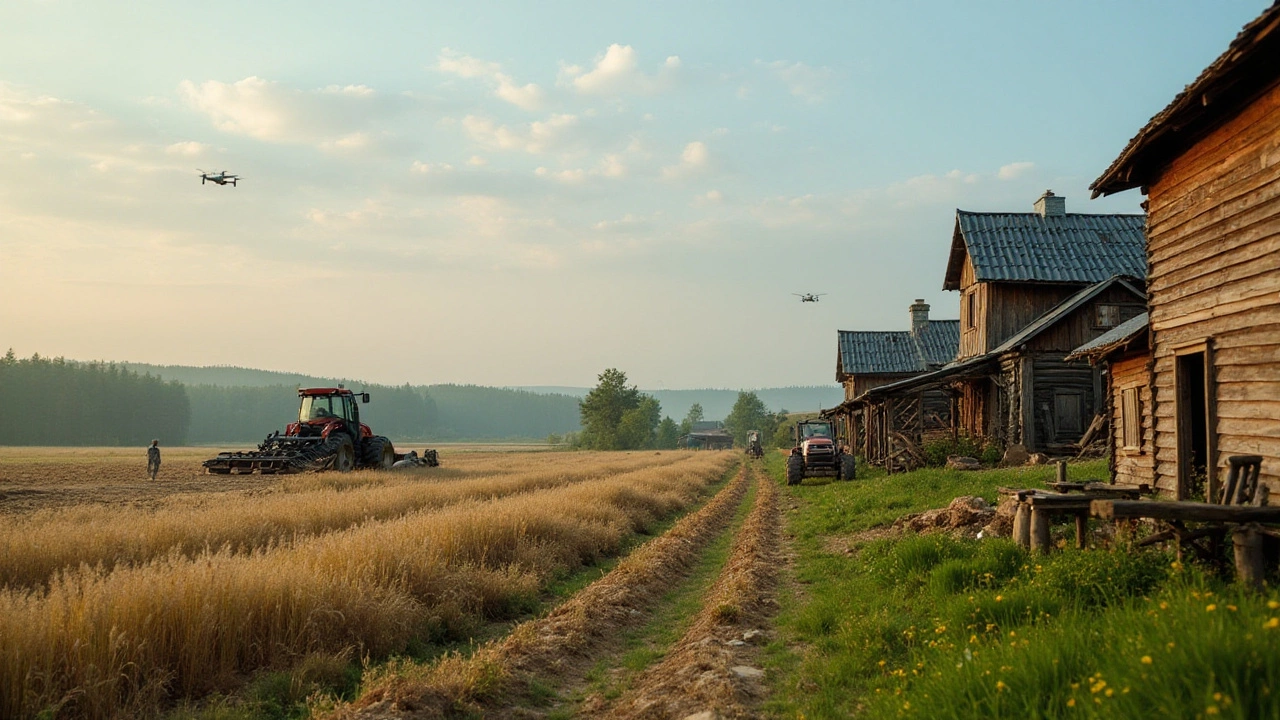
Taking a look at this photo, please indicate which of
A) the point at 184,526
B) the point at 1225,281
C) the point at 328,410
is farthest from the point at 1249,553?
the point at 328,410

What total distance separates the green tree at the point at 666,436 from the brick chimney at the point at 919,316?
7983 centimetres

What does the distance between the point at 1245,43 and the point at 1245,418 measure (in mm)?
3983

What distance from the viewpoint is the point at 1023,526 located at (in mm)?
9133

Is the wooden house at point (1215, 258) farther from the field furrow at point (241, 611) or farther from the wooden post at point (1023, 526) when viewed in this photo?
the field furrow at point (241, 611)

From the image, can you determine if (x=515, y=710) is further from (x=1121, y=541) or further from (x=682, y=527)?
(x=682, y=527)

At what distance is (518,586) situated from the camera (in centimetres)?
1005

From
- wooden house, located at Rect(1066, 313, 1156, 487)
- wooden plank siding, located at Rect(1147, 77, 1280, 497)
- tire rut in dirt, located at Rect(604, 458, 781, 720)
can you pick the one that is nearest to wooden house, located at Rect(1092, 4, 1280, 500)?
wooden plank siding, located at Rect(1147, 77, 1280, 497)

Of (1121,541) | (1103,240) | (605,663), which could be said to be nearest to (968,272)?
(1103,240)

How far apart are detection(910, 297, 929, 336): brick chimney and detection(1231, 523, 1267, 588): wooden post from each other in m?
39.8

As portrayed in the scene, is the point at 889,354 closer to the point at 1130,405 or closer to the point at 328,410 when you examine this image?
the point at 328,410

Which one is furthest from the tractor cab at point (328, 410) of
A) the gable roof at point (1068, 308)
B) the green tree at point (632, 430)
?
the green tree at point (632, 430)

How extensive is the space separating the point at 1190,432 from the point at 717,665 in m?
8.07

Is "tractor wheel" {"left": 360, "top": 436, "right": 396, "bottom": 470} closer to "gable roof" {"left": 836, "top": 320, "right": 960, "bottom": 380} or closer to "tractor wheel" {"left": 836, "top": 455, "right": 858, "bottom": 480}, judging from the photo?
"tractor wheel" {"left": 836, "top": 455, "right": 858, "bottom": 480}

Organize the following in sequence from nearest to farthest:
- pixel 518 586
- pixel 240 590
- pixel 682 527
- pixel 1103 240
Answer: pixel 240 590 < pixel 518 586 < pixel 682 527 < pixel 1103 240
